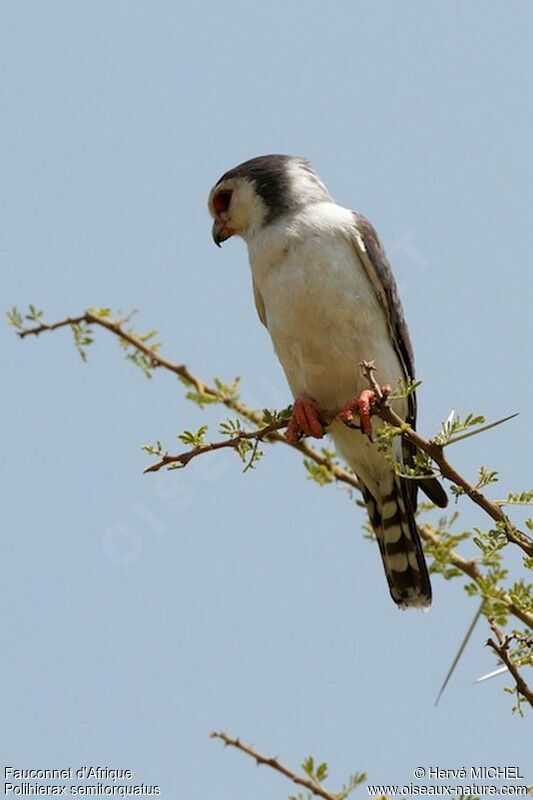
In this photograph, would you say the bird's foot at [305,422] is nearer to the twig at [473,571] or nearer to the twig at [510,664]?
the twig at [473,571]

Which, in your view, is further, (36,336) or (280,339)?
(280,339)

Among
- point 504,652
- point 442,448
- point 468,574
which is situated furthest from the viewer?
point 468,574

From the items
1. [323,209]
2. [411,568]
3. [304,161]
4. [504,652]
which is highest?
[304,161]

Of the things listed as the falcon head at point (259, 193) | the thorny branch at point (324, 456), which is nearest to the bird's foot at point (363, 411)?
the thorny branch at point (324, 456)

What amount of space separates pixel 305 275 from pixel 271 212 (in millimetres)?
679

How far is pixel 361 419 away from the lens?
17.9 ft

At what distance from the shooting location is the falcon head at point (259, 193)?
648 cm

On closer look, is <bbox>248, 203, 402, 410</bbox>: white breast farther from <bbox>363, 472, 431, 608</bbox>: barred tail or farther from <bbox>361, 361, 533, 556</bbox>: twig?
<bbox>361, 361, 533, 556</bbox>: twig

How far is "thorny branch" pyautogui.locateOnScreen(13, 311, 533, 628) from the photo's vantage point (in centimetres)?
383

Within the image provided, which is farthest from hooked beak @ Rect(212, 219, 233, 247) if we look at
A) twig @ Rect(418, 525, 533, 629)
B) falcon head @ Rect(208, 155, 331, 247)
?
twig @ Rect(418, 525, 533, 629)

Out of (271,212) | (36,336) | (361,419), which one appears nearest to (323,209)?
(271,212)

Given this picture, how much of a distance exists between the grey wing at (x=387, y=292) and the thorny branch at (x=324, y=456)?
44.0 inches

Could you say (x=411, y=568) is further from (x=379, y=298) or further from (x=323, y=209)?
(x=323, y=209)

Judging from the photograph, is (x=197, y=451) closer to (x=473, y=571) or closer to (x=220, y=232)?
(x=473, y=571)
